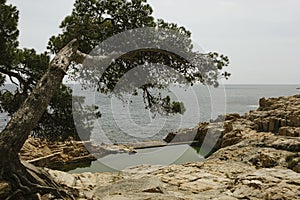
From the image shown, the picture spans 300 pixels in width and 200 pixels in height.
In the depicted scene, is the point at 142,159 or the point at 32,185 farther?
the point at 142,159

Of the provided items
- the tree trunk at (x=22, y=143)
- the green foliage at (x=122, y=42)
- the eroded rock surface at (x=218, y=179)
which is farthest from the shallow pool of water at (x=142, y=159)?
the tree trunk at (x=22, y=143)

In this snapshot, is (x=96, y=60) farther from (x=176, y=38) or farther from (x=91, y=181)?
(x=91, y=181)

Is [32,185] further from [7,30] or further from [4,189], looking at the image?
[7,30]

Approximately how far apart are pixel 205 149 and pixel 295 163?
41.1ft

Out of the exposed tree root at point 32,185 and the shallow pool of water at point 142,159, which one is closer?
the exposed tree root at point 32,185

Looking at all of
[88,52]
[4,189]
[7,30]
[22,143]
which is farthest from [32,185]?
[7,30]

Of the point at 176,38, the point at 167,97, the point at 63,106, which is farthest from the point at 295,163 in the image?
the point at 63,106

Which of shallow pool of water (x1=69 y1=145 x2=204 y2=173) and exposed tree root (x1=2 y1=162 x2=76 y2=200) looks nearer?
exposed tree root (x1=2 y1=162 x2=76 y2=200)

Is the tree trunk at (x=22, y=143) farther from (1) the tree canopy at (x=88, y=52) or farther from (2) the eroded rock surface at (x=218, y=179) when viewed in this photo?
(1) the tree canopy at (x=88, y=52)

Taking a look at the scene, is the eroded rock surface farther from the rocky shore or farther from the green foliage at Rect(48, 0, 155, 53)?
the green foliage at Rect(48, 0, 155, 53)

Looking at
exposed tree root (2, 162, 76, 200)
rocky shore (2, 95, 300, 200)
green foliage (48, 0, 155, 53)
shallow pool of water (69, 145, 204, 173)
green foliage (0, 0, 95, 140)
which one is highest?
green foliage (48, 0, 155, 53)

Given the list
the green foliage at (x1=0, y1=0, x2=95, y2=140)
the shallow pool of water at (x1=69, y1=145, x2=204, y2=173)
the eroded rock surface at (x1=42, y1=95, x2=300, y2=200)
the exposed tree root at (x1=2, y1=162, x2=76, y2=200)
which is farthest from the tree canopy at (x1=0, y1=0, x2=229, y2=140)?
the shallow pool of water at (x1=69, y1=145, x2=204, y2=173)

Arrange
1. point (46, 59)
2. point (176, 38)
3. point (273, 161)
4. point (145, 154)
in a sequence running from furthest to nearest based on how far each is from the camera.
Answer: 1. point (145, 154)
2. point (273, 161)
3. point (46, 59)
4. point (176, 38)

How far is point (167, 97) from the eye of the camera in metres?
8.00
